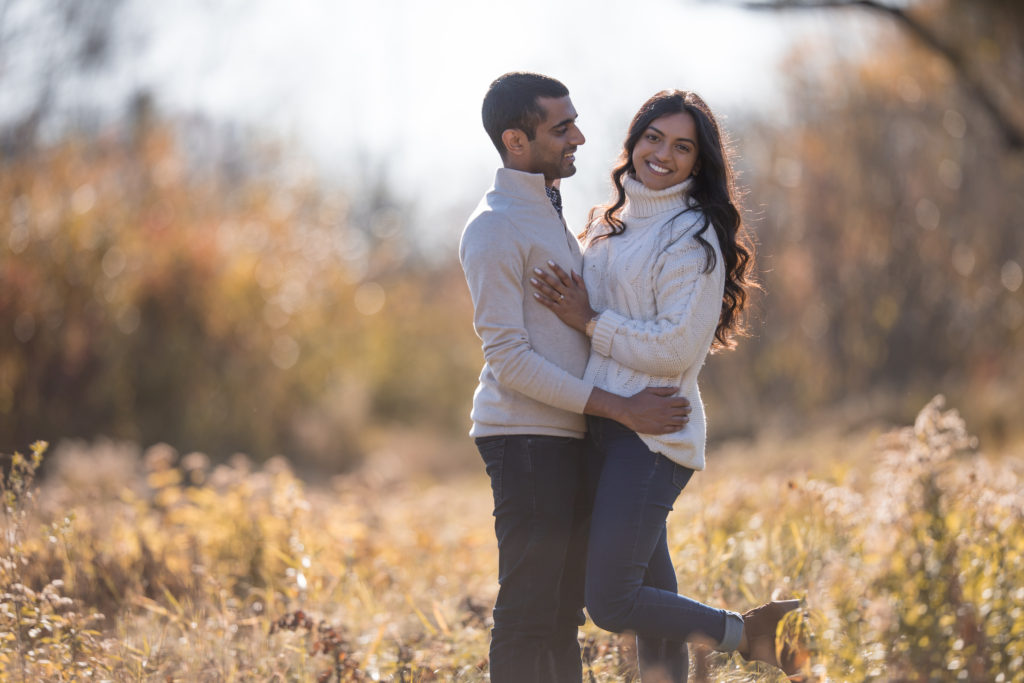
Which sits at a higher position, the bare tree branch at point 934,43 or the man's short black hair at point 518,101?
the bare tree branch at point 934,43

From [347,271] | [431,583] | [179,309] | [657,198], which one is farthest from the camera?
[347,271]

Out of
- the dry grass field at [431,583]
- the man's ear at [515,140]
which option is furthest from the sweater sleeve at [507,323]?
the dry grass field at [431,583]

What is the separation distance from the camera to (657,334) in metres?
2.82

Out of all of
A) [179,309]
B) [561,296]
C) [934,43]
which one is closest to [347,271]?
[179,309]

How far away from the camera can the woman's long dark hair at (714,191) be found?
2.99m

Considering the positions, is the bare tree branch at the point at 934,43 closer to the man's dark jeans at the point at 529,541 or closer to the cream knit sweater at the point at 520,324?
the cream knit sweater at the point at 520,324

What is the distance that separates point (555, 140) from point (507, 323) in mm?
563

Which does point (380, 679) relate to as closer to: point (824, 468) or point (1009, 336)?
point (824, 468)

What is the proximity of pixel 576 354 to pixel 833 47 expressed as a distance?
10.9m

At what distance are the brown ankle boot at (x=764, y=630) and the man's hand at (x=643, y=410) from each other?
63cm

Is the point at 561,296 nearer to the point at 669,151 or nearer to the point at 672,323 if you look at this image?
the point at 672,323

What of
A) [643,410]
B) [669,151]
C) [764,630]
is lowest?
[764,630]

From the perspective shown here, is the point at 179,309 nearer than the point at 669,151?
No

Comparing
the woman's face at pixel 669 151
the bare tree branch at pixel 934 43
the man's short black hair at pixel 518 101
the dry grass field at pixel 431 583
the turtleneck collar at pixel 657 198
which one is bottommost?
the dry grass field at pixel 431 583
